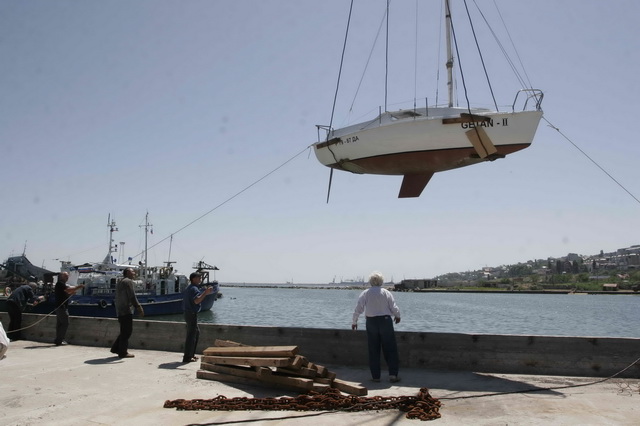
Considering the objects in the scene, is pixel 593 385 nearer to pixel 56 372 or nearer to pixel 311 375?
pixel 311 375

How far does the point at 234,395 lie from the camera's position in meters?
6.27

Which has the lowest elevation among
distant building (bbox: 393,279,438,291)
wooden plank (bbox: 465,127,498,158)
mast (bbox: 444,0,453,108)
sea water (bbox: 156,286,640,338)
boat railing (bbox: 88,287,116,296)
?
sea water (bbox: 156,286,640,338)

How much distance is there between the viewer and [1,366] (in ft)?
26.2

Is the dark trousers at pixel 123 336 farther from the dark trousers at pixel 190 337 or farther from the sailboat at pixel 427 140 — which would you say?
the sailboat at pixel 427 140

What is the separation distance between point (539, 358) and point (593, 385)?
93 centimetres

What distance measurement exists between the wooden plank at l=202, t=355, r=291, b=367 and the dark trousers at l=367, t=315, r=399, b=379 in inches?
57.4

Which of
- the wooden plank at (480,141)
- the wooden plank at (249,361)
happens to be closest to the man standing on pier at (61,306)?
the wooden plank at (249,361)

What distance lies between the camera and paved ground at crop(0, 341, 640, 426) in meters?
5.06

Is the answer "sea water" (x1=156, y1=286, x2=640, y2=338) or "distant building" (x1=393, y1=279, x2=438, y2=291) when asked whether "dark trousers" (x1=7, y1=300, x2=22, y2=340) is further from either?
"distant building" (x1=393, y1=279, x2=438, y2=291)

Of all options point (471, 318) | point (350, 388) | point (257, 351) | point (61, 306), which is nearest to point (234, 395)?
point (257, 351)

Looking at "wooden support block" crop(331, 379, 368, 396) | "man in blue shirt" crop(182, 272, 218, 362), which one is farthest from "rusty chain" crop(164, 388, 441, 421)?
"man in blue shirt" crop(182, 272, 218, 362)

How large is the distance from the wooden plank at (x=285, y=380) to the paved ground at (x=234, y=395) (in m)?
0.15

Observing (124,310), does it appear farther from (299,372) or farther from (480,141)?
(480,141)

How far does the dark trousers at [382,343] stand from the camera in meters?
7.07
